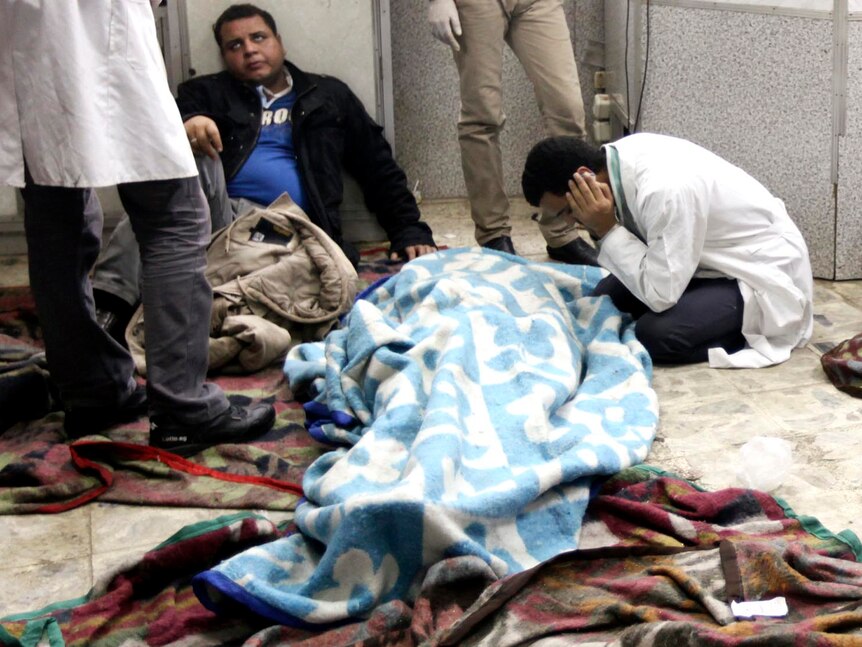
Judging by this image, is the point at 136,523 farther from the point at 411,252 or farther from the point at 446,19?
the point at 446,19

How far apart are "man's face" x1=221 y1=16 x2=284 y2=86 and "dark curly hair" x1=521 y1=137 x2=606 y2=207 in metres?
1.17

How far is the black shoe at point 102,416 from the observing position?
103 inches

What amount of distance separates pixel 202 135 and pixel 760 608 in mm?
2234

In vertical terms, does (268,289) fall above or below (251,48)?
below

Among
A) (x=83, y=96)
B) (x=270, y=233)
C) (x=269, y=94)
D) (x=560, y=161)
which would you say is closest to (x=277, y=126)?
(x=269, y=94)

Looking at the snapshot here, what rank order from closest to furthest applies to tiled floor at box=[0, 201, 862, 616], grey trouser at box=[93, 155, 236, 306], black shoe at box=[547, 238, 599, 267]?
tiled floor at box=[0, 201, 862, 616] < grey trouser at box=[93, 155, 236, 306] < black shoe at box=[547, 238, 599, 267]

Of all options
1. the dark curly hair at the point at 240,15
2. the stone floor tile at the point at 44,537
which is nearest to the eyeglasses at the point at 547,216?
the dark curly hair at the point at 240,15

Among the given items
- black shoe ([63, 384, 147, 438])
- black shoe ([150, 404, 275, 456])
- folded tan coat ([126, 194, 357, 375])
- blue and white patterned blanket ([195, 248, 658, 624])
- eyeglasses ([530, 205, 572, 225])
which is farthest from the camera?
eyeglasses ([530, 205, 572, 225])

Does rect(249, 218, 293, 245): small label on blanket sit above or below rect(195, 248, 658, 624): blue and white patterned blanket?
above

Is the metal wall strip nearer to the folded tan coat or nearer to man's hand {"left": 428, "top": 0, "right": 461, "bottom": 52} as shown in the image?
man's hand {"left": 428, "top": 0, "right": 461, "bottom": 52}

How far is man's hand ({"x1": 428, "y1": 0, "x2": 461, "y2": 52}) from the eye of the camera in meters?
3.59

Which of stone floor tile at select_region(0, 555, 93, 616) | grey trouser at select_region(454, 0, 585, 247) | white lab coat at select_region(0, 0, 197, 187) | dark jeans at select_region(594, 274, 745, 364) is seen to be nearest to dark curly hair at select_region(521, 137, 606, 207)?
dark jeans at select_region(594, 274, 745, 364)

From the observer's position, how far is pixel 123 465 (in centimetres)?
247

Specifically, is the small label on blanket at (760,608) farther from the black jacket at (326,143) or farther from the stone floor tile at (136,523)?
the black jacket at (326,143)
